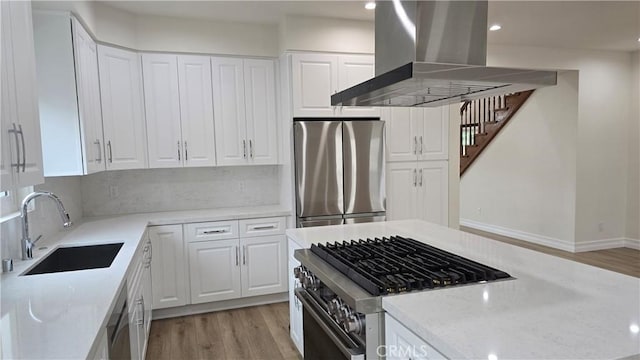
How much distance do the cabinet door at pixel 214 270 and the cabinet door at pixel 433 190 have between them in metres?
1.89

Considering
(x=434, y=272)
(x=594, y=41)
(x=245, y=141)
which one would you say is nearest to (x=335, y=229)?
(x=434, y=272)

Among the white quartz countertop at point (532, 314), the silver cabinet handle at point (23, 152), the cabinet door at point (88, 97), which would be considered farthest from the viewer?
the cabinet door at point (88, 97)

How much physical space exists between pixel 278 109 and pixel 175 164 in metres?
1.11

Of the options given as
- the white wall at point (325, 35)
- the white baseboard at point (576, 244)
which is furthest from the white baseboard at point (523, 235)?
the white wall at point (325, 35)

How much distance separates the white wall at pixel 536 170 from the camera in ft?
17.7

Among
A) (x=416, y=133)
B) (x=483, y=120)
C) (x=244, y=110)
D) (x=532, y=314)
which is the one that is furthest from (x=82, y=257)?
(x=483, y=120)

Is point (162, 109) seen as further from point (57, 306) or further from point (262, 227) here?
point (57, 306)

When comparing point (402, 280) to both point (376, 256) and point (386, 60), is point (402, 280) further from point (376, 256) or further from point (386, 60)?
point (386, 60)

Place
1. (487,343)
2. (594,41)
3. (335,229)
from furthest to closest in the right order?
(594,41) < (335,229) < (487,343)

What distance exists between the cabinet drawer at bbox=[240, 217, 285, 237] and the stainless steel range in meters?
1.59

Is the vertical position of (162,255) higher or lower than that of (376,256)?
lower

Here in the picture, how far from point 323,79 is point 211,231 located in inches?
67.7

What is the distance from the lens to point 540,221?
5.82 meters

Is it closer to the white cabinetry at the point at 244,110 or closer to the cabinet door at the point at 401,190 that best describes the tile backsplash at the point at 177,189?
the white cabinetry at the point at 244,110
